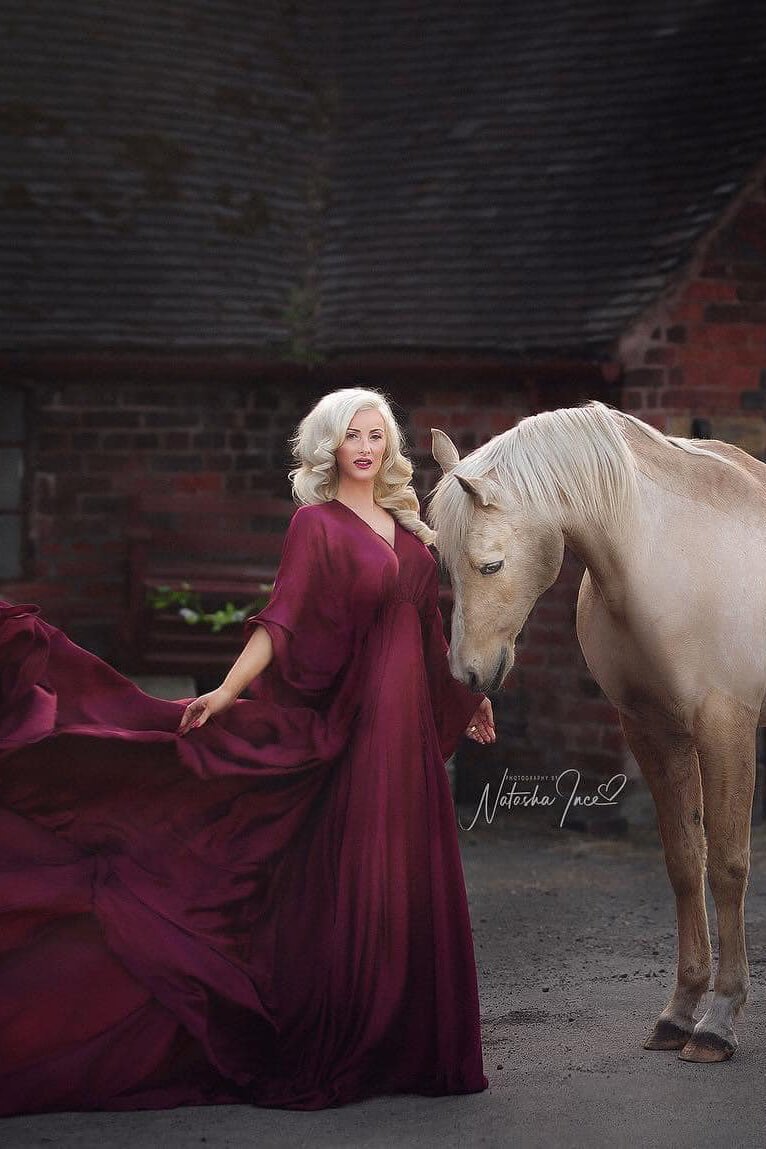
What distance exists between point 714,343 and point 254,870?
6030 mm

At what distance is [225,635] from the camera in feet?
32.2

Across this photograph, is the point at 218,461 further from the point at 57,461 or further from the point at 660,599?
the point at 660,599

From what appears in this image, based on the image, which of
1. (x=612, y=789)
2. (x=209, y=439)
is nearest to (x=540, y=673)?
(x=612, y=789)

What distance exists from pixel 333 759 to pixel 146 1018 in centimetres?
92

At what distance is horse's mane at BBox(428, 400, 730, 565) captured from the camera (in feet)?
13.8

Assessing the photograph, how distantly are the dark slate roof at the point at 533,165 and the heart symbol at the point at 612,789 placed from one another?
2.69 metres

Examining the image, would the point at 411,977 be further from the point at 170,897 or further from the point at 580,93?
the point at 580,93

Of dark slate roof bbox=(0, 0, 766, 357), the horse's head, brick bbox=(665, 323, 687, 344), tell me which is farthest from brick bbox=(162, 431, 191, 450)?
the horse's head

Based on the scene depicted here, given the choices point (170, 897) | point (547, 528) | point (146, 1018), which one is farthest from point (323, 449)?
point (146, 1018)

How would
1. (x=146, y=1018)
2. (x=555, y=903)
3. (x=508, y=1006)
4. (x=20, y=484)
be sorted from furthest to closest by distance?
(x=20, y=484)
(x=555, y=903)
(x=508, y=1006)
(x=146, y=1018)

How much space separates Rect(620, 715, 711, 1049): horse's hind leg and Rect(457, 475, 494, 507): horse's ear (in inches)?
42.5

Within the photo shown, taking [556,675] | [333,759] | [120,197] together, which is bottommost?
[556,675]

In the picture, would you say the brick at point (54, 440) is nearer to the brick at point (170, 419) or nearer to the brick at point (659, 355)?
the brick at point (170, 419)

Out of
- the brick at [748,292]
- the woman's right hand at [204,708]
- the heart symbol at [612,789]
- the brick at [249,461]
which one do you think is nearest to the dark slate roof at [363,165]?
the brick at [748,292]
